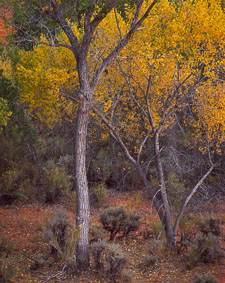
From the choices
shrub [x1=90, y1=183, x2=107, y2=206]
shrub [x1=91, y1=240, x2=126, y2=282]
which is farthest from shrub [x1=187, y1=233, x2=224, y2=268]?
shrub [x1=90, y1=183, x2=107, y2=206]

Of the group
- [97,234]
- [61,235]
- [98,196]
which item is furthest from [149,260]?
[98,196]

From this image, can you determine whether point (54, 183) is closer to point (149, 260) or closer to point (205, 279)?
point (149, 260)

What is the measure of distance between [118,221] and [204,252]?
214cm

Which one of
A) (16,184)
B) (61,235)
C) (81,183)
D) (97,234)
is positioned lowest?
(97,234)

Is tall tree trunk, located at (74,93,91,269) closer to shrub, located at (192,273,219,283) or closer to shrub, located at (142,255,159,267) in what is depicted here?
shrub, located at (142,255,159,267)

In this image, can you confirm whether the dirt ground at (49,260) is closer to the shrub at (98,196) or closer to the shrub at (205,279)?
the shrub at (205,279)

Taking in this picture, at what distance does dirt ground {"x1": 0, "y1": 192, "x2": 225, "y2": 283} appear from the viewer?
5.72 metres

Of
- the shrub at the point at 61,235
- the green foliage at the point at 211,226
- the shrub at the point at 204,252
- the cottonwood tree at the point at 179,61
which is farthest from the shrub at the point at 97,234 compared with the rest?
the green foliage at the point at 211,226

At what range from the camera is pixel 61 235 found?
6.45 metres

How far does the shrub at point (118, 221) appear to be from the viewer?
7992 millimetres

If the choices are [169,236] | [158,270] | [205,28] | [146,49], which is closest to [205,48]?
[205,28]

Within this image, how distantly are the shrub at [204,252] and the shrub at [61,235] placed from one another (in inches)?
84.3

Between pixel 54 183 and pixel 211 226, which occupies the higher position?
pixel 54 183

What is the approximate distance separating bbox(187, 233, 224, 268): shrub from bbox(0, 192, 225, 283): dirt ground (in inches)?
5.4
